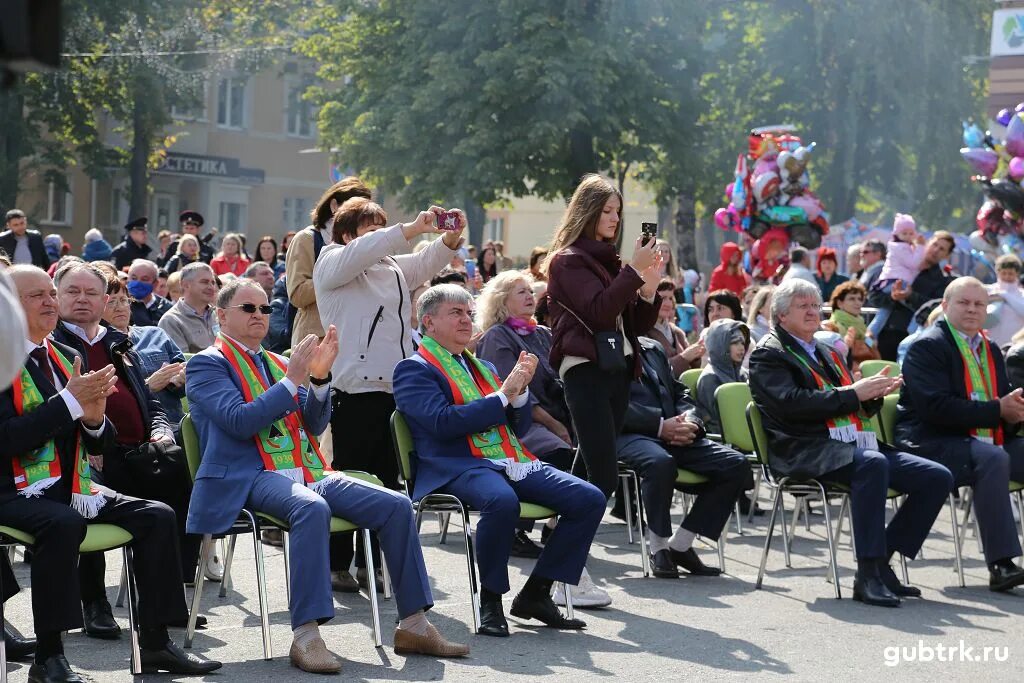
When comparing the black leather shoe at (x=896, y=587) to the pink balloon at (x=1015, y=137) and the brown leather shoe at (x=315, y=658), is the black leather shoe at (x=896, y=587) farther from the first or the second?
the pink balloon at (x=1015, y=137)

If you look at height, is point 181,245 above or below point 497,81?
below

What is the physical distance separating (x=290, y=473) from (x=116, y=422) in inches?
36.0

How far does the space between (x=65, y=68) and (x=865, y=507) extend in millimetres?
30107

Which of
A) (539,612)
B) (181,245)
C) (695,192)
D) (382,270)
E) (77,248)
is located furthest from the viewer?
(77,248)

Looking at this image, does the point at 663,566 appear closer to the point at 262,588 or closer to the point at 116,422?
the point at 262,588

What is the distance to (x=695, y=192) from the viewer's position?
3453cm

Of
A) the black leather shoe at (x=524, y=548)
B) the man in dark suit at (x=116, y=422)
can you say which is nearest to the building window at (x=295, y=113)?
the black leather shoe at (x=524, y=548)

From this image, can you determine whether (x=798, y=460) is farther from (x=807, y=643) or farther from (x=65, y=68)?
(x=65, y=68)

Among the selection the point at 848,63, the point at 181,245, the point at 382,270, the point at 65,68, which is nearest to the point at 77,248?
the point at 65,68

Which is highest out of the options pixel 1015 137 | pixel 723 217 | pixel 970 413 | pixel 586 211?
pixel 1015 137

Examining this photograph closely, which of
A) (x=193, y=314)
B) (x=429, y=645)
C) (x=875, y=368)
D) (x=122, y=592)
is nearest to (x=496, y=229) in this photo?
(x=875, y=368)

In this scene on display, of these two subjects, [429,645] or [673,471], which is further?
[673,471]

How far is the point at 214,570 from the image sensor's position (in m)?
8.39

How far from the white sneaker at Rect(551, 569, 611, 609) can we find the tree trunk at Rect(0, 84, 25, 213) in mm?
27428
